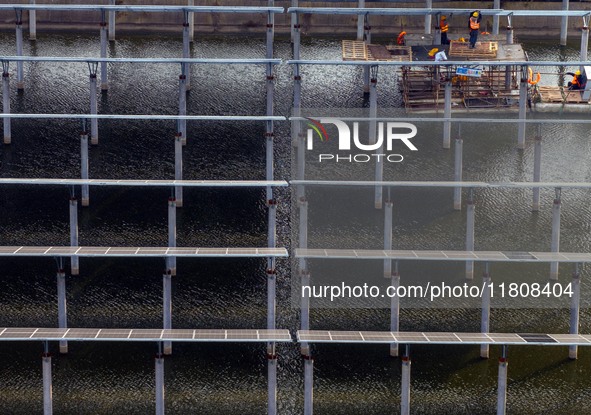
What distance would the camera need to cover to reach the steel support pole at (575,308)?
108 metres

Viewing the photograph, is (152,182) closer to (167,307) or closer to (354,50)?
(167,307)

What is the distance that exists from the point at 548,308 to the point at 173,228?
21.3 meters

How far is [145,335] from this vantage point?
10588cm

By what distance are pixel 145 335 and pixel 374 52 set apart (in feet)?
94.2

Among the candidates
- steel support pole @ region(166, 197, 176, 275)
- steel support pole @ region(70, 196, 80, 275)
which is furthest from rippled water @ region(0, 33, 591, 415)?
steel support pole @ region(166, 197, 176, 275)

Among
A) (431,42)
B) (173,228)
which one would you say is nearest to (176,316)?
(173,228)

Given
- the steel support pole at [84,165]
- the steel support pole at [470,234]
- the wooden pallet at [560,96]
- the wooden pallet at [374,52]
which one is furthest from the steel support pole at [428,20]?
the steel support pole at [84,165]

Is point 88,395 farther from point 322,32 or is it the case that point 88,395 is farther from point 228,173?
point 322,32

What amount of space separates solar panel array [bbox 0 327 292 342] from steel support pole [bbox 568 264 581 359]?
1558 centimetres

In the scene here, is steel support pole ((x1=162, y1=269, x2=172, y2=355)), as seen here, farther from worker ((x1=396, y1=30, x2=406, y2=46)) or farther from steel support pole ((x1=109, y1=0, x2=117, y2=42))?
steel support pole ((x1=109, y1=0, x2=117, y2=42))

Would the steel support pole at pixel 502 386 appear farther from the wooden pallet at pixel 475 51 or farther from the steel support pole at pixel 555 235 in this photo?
the wooden pallet at pixel 475 51

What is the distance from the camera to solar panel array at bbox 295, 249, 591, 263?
11038 cm

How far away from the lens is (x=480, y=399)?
347 feet

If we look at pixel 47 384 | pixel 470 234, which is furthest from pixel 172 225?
pixel 470 234
